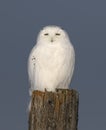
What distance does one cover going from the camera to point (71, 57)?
28.8 feet

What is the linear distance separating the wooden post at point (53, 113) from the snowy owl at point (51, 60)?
278 cm

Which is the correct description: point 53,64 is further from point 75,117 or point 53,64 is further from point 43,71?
point 75,117

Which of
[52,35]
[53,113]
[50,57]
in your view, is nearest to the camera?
[53,113]

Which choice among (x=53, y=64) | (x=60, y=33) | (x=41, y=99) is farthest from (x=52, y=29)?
(x=41, y=99)

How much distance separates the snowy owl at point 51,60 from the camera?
338 inches

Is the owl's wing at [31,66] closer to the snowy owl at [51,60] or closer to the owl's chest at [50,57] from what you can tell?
the snowy owl at [51,60]

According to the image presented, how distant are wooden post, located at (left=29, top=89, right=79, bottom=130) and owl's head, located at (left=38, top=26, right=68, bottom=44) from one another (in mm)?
3241

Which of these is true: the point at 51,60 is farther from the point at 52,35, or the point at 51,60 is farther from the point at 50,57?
the point at 52,35

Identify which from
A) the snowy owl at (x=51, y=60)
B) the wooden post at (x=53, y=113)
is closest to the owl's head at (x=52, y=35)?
the snowy owl at (x=51, y=60)

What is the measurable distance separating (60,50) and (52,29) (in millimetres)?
533

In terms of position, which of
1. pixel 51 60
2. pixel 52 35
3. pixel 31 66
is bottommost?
pixel 31 66

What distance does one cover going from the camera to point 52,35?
8867mm

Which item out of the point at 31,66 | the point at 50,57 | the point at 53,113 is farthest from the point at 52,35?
the point at 53,113

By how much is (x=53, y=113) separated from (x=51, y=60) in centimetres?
308
